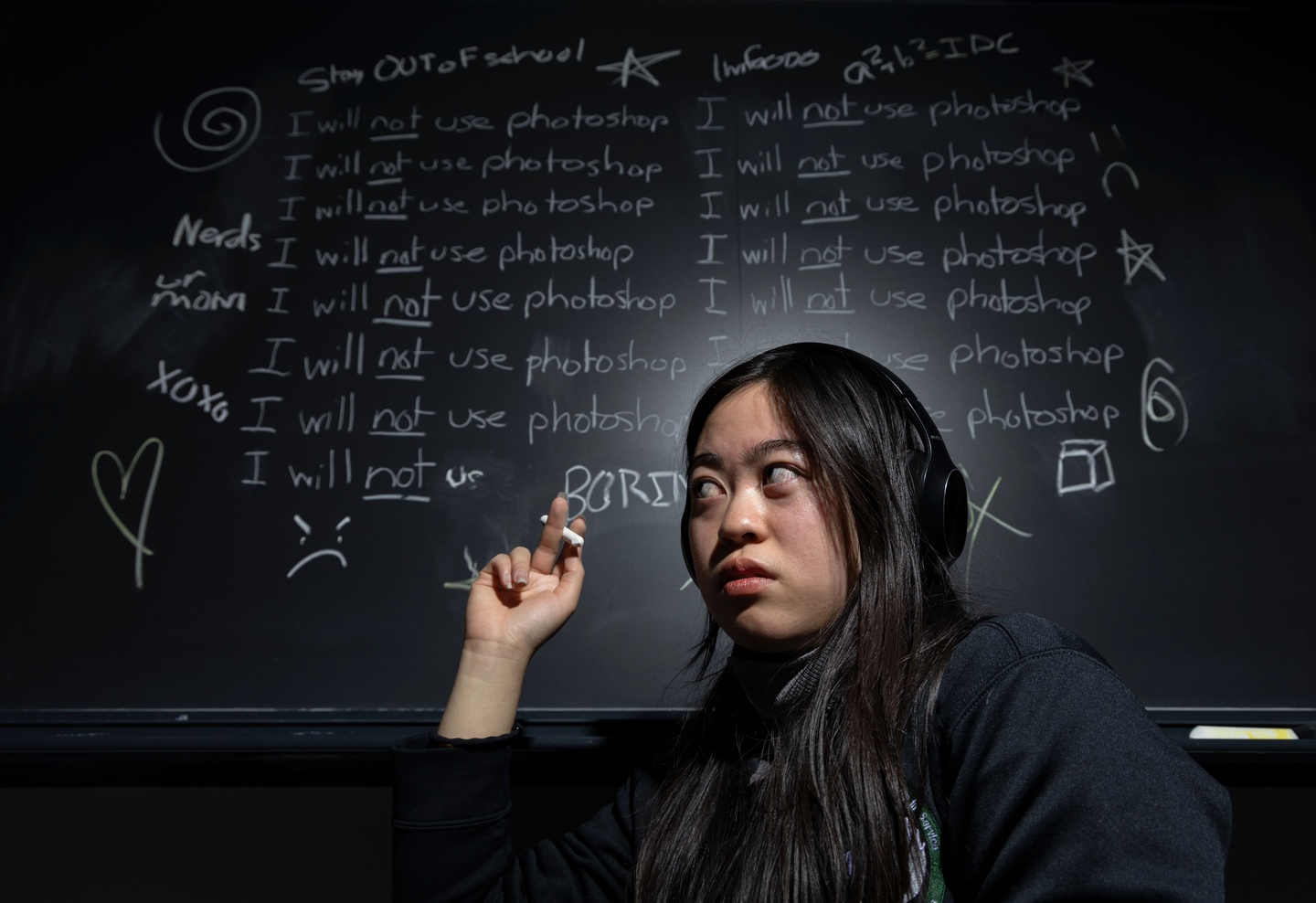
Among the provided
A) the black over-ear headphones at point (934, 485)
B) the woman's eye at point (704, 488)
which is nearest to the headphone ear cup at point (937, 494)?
the black over-ear headphones at point (934, 485)

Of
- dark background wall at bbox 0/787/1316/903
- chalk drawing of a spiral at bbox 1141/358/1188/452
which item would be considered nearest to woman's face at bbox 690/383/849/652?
dark background wall at bbox 0/787/1316/903

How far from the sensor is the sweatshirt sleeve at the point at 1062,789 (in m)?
0.62

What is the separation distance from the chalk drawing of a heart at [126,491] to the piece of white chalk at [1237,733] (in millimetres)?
1793

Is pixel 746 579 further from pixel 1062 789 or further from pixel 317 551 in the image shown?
pixel 317 551

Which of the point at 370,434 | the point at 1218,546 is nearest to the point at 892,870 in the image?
the point at 1218,546

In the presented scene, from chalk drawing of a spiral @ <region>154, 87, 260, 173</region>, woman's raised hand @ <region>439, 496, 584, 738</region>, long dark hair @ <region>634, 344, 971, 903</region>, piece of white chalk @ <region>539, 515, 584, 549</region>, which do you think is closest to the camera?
long dark hair @ <region>634, 344, 971, 903</region>

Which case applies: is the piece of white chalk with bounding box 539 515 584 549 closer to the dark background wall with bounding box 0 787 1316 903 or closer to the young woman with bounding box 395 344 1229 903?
the young woman with bounding box 395 344 1229 903

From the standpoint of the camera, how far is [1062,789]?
67cm

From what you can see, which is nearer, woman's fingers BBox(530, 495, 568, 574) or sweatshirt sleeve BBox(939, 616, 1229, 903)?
sweatshirt sleeve BBox(939, 616, 1229, 903)

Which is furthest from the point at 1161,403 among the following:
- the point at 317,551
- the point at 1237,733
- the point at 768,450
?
the point at 317,551

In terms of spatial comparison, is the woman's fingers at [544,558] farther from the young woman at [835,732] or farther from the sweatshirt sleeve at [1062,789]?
the sweatshirt sleeve at [1062,789]

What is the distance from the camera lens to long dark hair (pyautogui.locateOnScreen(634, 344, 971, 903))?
821mm

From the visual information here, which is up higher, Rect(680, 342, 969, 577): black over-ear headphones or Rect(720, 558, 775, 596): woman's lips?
Rect(680, 342, 969, 577): black over-ear headphones

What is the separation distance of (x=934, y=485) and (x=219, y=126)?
157 cm
